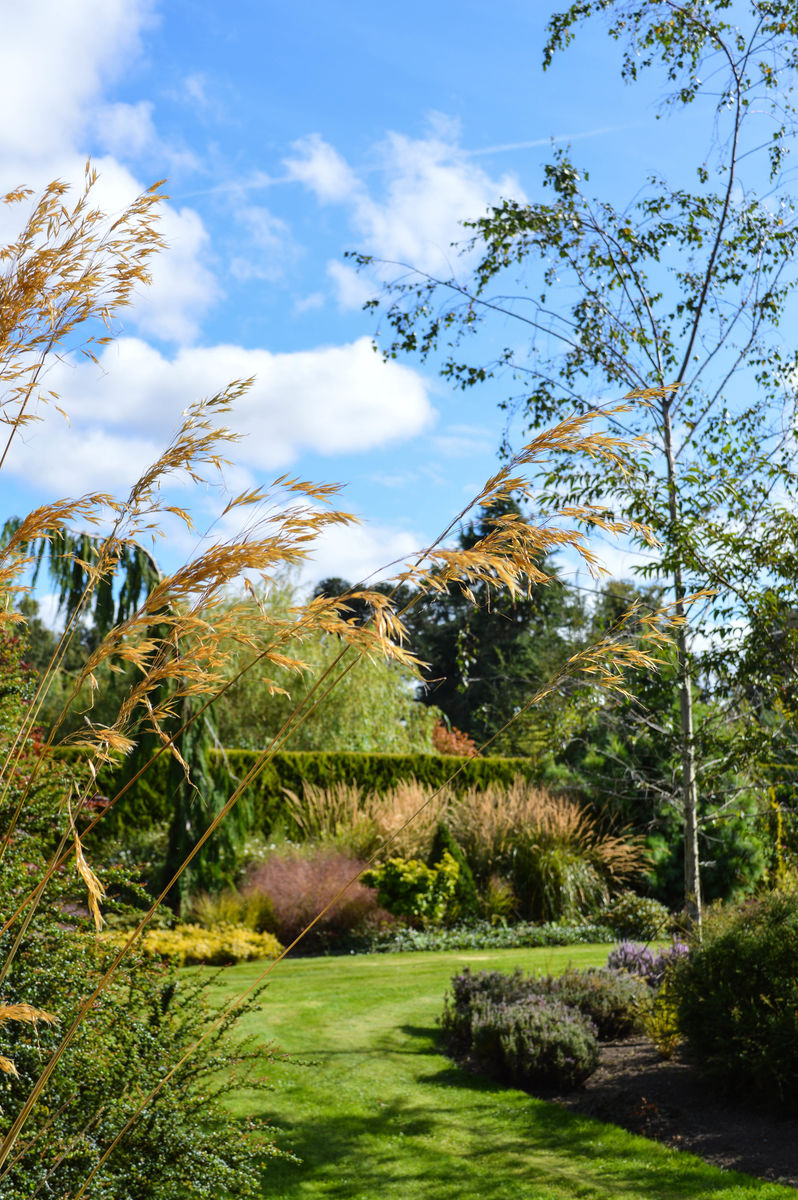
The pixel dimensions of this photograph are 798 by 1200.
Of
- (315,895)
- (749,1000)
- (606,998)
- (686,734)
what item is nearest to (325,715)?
(315,895)

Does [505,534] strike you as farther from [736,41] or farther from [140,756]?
[736,41]

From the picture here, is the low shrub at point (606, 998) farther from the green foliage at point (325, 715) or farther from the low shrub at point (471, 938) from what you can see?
the green foliage at point (325, 715)

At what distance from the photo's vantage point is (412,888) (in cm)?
1068

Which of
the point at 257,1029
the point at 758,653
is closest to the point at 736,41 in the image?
the point at 758,653

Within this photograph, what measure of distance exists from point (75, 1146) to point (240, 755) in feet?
29.8

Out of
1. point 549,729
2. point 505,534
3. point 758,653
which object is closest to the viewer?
point 505,534

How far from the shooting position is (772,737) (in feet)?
19.6

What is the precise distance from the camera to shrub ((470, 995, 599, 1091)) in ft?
19.2

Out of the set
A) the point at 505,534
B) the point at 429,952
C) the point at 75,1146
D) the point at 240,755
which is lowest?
the point at 429,952

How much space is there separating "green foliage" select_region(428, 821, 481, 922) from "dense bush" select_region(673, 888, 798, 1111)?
5.23 metres

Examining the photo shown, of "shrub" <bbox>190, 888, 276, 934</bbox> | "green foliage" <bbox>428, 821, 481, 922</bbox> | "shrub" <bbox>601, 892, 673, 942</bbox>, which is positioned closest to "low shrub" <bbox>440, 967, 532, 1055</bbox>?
"shrub" <bbox>601, 892, 673, 942</bbox>

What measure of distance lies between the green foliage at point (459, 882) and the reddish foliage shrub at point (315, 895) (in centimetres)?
76

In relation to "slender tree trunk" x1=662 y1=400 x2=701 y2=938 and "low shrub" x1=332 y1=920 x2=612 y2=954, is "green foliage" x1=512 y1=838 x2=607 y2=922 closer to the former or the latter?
"low shrub" x1=332 y1=920 x2=612 y2=954

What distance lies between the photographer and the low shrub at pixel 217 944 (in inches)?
339
